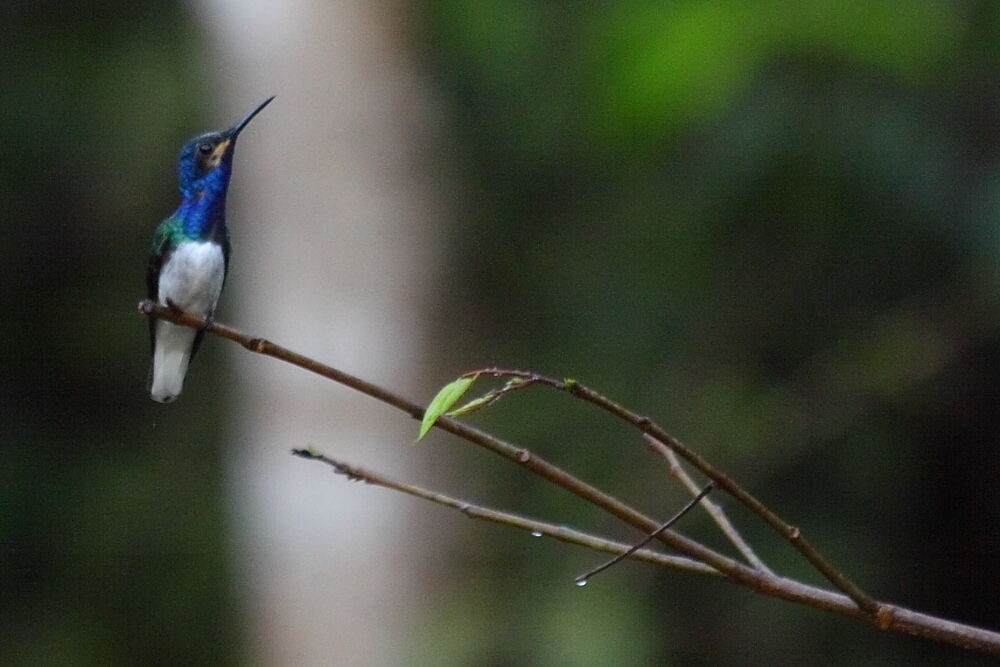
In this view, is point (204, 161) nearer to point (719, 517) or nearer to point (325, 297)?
point (325, 297)

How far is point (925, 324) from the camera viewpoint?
4.63m

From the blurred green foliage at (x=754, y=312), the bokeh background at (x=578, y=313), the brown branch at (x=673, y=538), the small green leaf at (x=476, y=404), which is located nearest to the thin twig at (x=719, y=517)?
the brown branch at (x=673, y=538)

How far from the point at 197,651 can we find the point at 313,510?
2019 mm

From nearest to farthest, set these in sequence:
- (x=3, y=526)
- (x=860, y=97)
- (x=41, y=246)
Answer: (x=860, y=97) → (x=3, y=526) → (x=41, y=246)

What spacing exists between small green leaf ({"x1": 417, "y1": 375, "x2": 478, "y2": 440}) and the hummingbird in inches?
68.5

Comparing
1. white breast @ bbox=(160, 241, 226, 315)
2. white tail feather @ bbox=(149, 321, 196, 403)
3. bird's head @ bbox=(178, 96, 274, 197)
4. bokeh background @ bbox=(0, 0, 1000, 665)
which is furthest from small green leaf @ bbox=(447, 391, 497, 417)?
bokeh background @ bbox=(0, 0, 1000, 665)

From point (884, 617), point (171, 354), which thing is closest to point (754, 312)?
point (171, 354)

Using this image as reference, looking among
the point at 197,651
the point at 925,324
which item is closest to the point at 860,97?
the point at 925,324

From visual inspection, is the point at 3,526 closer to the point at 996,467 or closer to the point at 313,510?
the point at 313,510

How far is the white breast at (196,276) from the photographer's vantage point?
3.12m

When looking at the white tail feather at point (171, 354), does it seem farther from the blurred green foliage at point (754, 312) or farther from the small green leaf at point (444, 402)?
the small green leaf at point (444, 402)

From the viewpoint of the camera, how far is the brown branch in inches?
50.8

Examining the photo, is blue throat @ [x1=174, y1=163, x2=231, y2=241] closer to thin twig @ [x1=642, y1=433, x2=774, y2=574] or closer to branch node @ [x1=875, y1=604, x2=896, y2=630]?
thin twig @ [x1=642, y1=433, x2=774, y2=574]

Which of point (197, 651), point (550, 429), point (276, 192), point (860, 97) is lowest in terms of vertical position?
point (197, 651)
